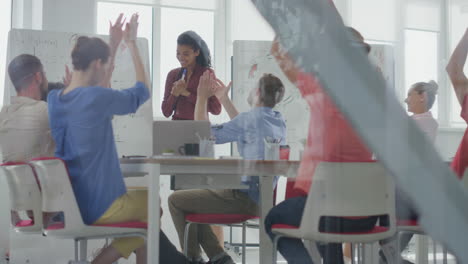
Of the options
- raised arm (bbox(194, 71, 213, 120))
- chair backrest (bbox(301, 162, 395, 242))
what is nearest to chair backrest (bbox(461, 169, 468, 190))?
chair backrest (bbox(301, 162, 395, 242))

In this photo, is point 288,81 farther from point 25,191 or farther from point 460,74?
point 25,191

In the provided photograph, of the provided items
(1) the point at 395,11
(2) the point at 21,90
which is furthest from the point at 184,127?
(1) the point at 395,11

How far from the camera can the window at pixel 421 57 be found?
0.38 metres

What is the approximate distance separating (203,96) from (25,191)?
2.40 ft

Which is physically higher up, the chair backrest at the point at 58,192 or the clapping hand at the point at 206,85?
the clapping hand at the point at 206,85

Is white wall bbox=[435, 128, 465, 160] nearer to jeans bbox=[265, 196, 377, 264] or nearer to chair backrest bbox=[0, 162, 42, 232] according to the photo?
jeans bbox=[265, 196, 377, 264]

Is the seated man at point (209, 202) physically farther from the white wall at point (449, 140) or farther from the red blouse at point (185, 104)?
the white wall at point (449, 140)

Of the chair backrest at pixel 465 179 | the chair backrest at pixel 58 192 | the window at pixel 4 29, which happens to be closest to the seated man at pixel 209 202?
the chair backrest at pixel 58 192

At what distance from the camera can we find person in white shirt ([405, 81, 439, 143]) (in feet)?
1.04

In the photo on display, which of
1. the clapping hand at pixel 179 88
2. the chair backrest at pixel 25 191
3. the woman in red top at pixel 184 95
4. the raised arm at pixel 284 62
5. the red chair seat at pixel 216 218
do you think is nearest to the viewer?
the raised arm at pixel 284 62

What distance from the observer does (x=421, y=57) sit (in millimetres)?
385

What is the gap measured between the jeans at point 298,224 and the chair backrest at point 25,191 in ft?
2.64

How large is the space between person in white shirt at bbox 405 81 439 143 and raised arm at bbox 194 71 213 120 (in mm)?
1515

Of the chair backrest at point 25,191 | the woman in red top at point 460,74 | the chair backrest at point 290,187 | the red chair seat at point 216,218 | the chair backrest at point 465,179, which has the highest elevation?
the woman in red top at point 460,74
